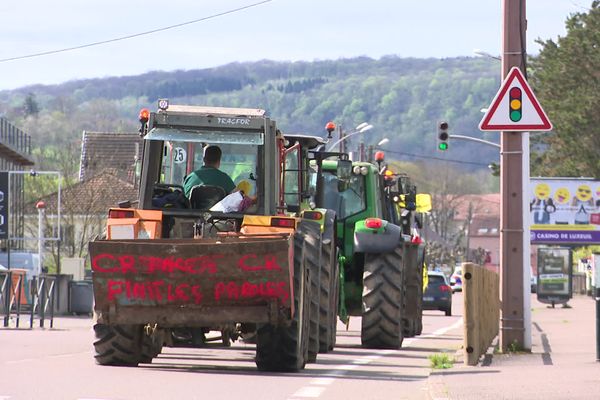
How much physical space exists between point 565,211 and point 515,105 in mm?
65773

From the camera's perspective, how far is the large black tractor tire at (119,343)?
1680 centimetres

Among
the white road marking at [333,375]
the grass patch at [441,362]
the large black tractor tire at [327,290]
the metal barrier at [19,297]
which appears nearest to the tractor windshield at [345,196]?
the white road marking at [333,375]

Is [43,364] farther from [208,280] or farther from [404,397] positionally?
[404,397]

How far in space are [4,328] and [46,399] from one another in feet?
63.6

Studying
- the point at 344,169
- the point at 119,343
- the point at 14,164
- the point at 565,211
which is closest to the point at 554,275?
the point at 565,211

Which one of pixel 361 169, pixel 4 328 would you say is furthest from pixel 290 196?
pixel 4 328

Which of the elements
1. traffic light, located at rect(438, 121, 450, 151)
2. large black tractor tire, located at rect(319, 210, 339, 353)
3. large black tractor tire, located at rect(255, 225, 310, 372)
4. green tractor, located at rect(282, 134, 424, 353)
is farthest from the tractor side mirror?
traffic light, located at rect(438, 121, 450, 151)

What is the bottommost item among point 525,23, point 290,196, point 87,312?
point 87,312

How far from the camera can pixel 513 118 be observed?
19.8 m

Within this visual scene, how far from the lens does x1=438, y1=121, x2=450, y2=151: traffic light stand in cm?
5088

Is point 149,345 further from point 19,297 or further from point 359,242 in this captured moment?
point 19,297

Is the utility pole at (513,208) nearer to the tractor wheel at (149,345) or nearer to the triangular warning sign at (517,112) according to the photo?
the triangular warning sign at (517,112)

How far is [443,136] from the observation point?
170 feet

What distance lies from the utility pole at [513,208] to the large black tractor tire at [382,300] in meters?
2.42
